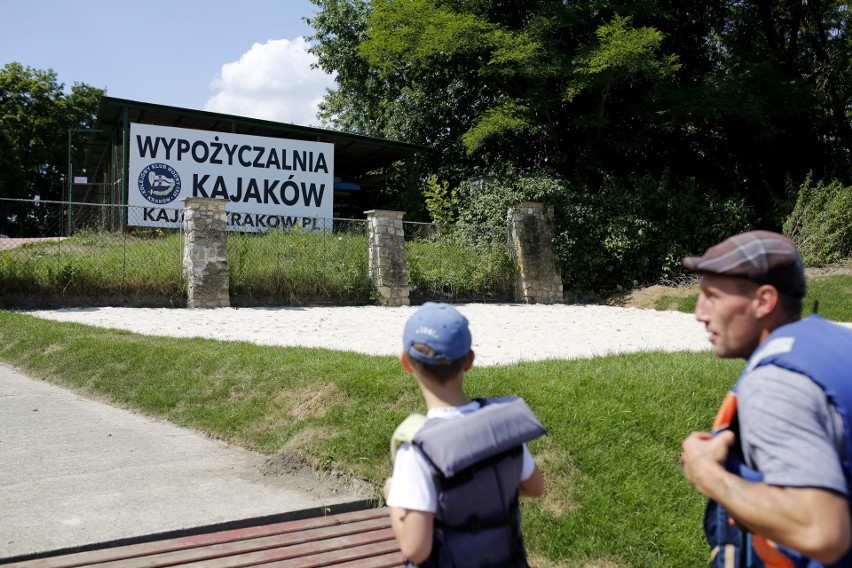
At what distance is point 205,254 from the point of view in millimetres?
14453

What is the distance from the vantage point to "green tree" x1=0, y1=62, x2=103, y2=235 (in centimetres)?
4028

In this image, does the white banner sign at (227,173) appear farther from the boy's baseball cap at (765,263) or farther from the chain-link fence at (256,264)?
the boy's baseball cap at (765,263)

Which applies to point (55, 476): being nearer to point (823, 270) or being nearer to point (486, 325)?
point (486, 325)

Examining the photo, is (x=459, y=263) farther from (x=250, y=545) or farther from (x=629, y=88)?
(x=250, y=545)

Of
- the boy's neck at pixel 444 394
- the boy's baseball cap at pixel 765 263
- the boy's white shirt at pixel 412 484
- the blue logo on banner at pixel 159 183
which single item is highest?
the blue logo on banner at pixel 159 183

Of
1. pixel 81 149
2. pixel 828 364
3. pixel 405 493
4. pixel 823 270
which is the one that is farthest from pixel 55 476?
pixel 81 149

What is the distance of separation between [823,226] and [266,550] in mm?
19956

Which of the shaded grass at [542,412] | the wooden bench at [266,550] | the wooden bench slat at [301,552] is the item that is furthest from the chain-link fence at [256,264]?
the wooden bench slat at [301,552]

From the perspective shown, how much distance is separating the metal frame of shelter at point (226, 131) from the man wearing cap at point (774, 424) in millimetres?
18893

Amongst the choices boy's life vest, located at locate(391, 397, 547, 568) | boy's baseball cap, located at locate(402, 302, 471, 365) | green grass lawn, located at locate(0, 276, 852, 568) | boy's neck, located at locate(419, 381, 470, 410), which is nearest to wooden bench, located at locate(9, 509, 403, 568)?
green grass lawn, located at locate(0, 276, 852, 568)

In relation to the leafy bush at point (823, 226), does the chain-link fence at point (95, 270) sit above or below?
below

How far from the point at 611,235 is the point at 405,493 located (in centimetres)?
1879

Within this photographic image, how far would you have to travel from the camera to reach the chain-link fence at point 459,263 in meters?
17.3

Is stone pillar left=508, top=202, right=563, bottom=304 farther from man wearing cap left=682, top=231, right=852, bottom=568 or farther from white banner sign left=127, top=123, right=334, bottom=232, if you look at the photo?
man wearing cap left=682, top=231, right=852, bottom=568
